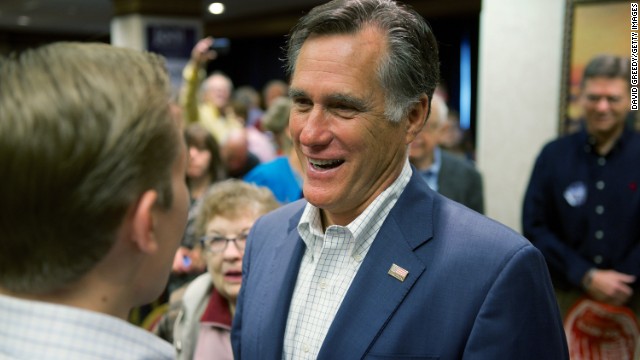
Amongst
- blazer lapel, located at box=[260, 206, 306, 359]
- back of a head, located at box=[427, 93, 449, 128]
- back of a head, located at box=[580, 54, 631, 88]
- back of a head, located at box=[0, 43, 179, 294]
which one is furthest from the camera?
back of a head, located at box=[427, 93, 449, 128]

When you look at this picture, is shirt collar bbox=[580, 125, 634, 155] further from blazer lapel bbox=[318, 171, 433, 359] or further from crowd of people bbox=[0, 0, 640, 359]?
blazer lapel bbox=[318, 171, 433, 359]

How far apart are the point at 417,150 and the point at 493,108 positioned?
91 cm

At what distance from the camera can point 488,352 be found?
1.40 meters

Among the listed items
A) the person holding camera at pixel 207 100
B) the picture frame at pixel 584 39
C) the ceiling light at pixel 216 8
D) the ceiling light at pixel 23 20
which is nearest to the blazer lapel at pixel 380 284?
Answer: the picture frame at pixel 584 39

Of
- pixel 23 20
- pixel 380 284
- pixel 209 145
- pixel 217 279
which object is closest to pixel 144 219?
pixel 380 284

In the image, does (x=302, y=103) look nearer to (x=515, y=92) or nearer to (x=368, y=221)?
(x=368, y=221)

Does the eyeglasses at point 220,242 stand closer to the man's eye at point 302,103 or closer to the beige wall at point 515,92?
the man's eye at point 302,103

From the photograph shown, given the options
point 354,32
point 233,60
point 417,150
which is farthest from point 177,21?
point 233,60

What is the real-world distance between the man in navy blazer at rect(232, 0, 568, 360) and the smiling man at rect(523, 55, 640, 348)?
1.74 metres

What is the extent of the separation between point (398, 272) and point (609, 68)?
2.17m

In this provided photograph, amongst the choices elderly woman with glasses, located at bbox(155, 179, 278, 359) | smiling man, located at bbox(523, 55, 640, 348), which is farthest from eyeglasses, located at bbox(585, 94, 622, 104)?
elderly woman with glasses, located at bbox(155, 179, 278, 359)

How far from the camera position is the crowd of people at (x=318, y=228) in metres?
0.87

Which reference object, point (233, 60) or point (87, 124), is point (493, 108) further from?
point (233, 60)

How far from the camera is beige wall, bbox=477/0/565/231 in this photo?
13.7ft
